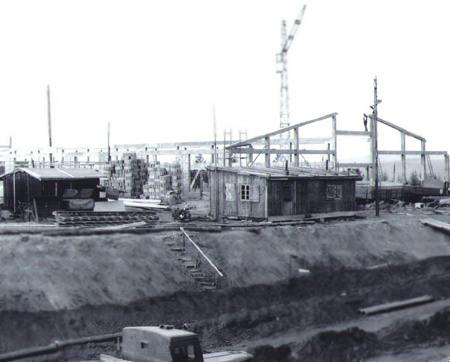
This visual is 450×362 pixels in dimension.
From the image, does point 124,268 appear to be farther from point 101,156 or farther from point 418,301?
point 101,156

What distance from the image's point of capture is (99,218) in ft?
109

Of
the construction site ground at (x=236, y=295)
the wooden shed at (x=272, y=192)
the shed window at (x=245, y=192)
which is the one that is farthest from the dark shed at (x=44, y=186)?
the shed window at (x=245, y=192)

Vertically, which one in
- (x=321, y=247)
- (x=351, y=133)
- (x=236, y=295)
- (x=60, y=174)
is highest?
(x=351, y=133)

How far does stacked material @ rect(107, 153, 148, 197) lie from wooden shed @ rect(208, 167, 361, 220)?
46.0ft

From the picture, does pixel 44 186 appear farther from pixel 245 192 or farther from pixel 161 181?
pixel 161 181

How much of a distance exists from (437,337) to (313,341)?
5.71 m

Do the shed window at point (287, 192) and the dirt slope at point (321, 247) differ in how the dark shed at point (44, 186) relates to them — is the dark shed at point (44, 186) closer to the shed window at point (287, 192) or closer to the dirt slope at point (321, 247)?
the dirt slope at point (321, 247)

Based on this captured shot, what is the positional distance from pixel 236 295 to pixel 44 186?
542 inches

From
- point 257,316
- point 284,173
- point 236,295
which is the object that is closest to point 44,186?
point 236,295

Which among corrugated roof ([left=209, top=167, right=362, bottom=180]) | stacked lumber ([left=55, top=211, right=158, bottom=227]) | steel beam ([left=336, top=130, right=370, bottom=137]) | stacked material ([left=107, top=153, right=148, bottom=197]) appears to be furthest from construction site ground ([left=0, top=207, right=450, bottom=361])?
stacked material ([left=107, top=153, right=148, bottom=197])

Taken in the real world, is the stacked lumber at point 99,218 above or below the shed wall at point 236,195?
below

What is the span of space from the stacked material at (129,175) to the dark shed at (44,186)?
14.3 m

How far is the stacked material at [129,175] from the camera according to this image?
2077 inches

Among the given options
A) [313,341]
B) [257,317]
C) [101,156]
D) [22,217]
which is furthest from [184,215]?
[101,156]
